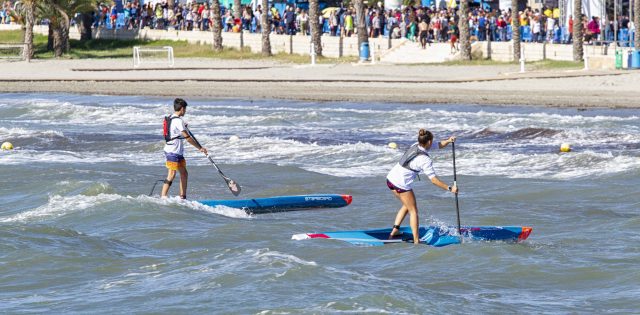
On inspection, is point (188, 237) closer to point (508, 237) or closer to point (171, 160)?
point (171, 160)

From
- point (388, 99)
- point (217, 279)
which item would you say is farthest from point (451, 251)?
point (388, 99)

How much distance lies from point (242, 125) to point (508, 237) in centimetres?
1841

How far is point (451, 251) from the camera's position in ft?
52.9

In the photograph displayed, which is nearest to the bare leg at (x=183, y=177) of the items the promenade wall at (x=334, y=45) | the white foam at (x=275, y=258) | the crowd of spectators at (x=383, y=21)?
the white foam at (x=275, y=258)

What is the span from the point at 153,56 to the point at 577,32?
2136 centimetres

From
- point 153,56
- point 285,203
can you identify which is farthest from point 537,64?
point 285,203

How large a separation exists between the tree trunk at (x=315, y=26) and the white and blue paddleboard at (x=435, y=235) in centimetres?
3237

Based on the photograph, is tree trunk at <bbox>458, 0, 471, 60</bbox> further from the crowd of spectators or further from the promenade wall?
the crowd of spectators

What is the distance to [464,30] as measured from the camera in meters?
43.8

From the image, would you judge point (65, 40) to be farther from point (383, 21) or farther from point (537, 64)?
point (537, 64)

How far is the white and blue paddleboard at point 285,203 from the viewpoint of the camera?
1975 centimetres

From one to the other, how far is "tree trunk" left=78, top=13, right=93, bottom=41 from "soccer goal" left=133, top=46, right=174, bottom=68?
668 centimetres

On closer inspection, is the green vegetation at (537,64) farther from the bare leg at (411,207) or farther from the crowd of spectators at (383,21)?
the bare leg at (411,207)

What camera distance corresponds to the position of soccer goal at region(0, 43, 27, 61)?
5644 centimetres
